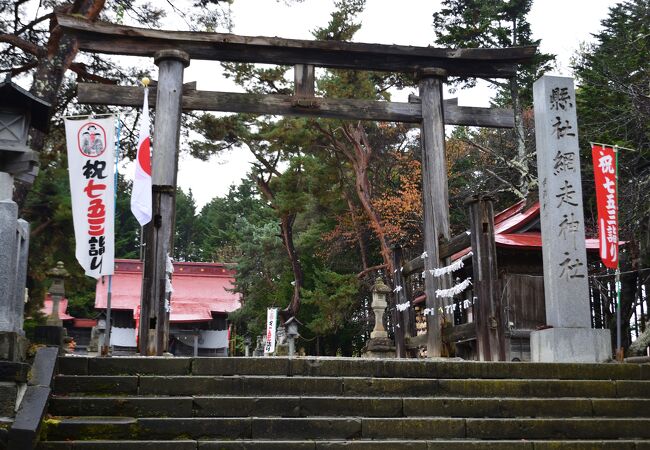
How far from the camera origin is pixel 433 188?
35.9ft

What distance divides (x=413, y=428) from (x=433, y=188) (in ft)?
18.1

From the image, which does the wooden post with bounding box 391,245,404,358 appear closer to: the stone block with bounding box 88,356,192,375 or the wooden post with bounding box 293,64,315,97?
the wooden post with bounding box 293,64,315,97

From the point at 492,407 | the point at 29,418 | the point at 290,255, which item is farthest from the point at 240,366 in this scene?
the point at 290,255

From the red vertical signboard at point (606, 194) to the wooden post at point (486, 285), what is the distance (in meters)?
3.86

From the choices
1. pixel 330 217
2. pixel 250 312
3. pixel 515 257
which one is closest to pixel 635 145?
pixel 515 257

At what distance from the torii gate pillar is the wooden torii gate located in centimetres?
2

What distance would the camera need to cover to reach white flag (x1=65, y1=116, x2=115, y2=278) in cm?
872

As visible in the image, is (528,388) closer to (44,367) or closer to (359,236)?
(44,367)

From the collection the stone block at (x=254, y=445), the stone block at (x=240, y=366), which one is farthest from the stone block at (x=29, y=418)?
the stone block at (x=240, y=366)

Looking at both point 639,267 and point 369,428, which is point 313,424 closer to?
point 369,428

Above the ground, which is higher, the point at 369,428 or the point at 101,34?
the point at 101,34

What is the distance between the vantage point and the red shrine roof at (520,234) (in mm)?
16547

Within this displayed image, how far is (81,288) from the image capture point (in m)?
17.2

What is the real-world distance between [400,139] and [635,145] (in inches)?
420
